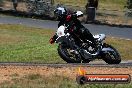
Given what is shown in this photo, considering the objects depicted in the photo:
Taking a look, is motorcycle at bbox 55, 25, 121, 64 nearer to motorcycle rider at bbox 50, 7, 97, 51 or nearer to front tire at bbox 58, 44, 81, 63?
front tire at bbox 58, 44, 81, 63

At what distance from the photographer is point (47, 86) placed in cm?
953

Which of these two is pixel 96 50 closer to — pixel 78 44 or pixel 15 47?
pixel 78 44

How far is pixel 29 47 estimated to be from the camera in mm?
19891

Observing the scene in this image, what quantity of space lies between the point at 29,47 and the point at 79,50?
22.4ft

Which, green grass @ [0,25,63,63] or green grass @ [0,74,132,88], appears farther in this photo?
green grass @ [0,25,63,63]

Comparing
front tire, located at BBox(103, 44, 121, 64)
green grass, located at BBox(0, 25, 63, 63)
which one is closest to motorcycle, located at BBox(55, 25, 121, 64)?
front tire, located at BBox(103, 44, 121, 64)

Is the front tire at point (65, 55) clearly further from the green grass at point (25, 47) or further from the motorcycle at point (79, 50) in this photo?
the green grass at point (25, 47)

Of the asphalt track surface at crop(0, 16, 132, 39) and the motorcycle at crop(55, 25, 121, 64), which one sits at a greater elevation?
the motorcycle at crop(55, 25, 121, 64)

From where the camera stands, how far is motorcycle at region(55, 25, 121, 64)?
1310cm

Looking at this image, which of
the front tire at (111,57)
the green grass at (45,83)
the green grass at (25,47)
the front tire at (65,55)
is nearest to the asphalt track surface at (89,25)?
the green grass at (25,47)

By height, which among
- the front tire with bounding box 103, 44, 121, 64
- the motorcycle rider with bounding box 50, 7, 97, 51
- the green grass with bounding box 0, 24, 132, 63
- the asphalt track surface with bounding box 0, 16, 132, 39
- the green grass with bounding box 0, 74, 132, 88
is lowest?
the asphalt track surface with bounding box 0, 16, 132, 39

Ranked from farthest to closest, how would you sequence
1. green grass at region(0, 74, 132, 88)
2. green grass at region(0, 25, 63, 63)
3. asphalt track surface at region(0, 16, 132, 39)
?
asphalt track surface at region(0, 16, 132, 39) → green grass at region(0, 25, 63, 63) → green grass at region(0, 74, 132, 88)

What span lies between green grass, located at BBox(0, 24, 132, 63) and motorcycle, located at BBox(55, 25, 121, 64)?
362cm

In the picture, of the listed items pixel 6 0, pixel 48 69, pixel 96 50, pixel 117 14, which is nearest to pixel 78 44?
pixel 96 50
